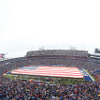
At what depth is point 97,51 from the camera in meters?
44.7

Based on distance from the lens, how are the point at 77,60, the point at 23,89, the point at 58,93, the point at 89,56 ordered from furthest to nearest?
the point at 89,56, the point at 77,60, the point at 23,89, the point at 58,93

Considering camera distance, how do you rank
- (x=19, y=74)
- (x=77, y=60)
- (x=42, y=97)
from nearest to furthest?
(x=42, y=97) < (x=19, y=74) < (x=77, y=60)

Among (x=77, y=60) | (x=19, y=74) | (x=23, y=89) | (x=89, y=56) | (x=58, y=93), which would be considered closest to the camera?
(x=58, y=93)

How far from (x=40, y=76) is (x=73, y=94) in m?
14.1

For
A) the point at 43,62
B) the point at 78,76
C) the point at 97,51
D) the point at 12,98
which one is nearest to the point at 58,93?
the point at 12,98

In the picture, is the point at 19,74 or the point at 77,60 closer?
the point at 19,74

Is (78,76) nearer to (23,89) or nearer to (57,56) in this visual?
(23,89)

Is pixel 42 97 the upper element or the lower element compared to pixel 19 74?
upper

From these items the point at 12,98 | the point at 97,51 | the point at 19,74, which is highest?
the point at 97,51

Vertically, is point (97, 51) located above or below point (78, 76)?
above

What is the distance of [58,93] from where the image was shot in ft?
47.5

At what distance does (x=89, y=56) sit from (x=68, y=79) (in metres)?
26.6

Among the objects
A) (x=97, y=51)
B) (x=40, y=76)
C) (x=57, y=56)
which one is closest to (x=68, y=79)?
(x=40, y=76)

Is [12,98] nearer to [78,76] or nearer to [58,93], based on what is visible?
[58,93]
